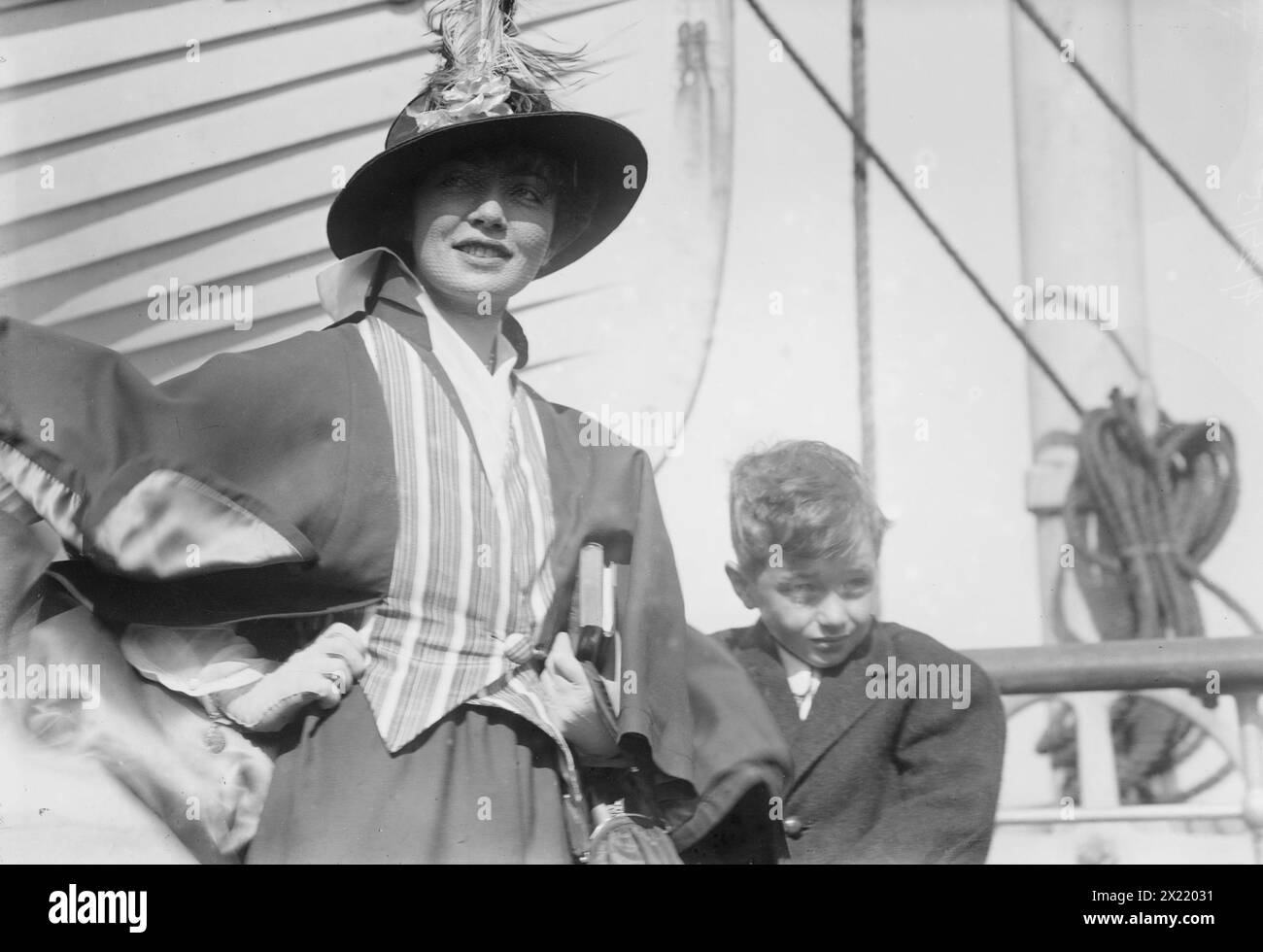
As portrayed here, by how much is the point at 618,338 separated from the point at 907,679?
83cm

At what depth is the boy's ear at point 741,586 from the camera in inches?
136

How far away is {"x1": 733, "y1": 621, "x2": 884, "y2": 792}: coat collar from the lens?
3396 millimetres

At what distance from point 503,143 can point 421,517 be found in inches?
27.8

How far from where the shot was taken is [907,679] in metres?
3.44

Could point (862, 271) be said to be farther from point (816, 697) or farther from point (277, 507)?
point (277, 507)

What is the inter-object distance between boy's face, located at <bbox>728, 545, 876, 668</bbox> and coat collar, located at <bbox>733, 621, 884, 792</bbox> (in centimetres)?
2

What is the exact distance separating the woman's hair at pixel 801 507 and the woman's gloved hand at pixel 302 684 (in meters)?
0.74

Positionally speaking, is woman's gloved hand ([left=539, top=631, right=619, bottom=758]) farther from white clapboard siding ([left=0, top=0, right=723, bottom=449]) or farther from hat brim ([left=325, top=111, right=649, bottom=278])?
hat brim ([left=325, top=111, right=649, bottom=278])

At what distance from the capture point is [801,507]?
3.47 meters

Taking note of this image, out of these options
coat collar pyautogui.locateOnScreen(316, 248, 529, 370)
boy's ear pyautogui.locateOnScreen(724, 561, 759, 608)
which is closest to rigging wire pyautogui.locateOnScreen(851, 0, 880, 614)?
A: boy's ear pyautogui.locateOnScreen(724, 561, 759, 608)

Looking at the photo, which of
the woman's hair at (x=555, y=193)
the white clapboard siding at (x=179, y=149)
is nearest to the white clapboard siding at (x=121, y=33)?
the white clapboard siding at (x=179, y=149)

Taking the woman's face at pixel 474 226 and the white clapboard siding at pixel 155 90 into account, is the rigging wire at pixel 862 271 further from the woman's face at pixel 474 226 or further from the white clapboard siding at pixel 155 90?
the white clapboard siding at pixel 155 90
